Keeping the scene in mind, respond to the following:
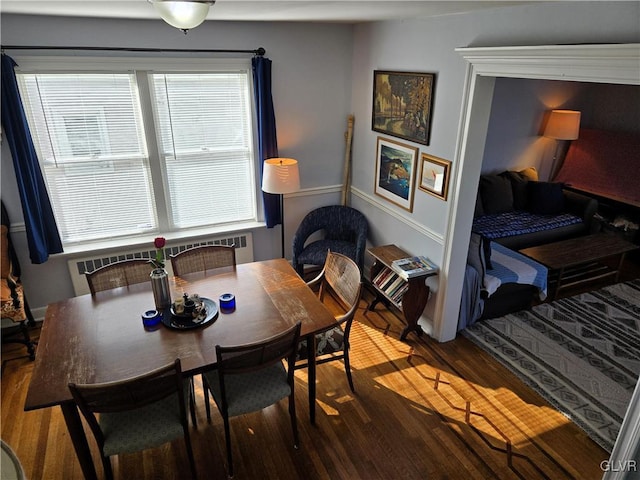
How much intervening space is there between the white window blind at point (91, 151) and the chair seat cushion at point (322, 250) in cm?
152

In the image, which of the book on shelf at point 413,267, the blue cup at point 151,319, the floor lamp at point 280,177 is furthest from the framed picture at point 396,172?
the blue cup at point 151,319

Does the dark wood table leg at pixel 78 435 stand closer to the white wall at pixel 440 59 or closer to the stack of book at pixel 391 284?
the stack of book at pixel 391 284

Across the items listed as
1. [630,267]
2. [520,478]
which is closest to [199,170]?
[520,478]

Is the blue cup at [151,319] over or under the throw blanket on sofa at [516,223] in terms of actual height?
over

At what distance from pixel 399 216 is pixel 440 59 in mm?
1329

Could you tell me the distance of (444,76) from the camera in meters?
2.96

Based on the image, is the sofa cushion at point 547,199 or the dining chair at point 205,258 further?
the sofa cushion at point 547,199

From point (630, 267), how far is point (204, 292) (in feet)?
15.8

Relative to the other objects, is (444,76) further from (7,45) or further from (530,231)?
(7,45)

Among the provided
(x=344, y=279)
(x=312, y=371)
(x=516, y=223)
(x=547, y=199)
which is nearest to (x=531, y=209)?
(x=547, y=199)

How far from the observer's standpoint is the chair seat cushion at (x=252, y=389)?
2.31 meters

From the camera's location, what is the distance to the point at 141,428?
7.00 feet

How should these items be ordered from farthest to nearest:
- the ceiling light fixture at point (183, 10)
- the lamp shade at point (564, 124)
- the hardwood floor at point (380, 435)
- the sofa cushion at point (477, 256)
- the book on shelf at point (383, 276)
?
the lamp shade at point (564, 124)
the book on shelf at point (383, 276)
the sofa cushion at point (477, 256)
the hardwood floor at point (380, 435)
the ceiling light fixture at point (183, 10)

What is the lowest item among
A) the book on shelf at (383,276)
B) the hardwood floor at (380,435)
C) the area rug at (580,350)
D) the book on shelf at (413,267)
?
the hardwood floor at (380,435)
